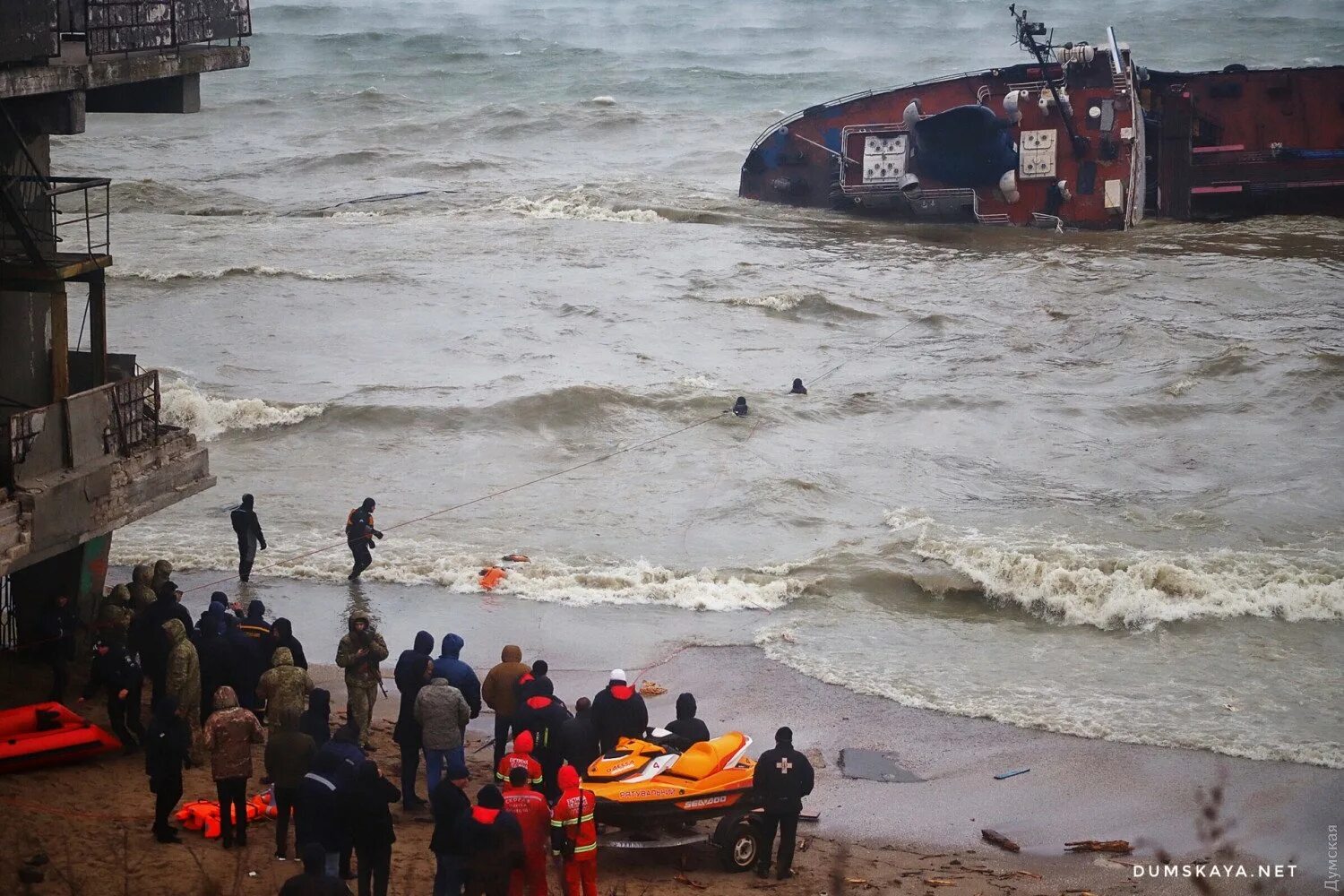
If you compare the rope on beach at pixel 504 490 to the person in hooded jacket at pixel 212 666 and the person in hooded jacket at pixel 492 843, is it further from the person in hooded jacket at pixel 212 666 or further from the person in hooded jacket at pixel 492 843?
the person in hooded jacket at pixel 492 843

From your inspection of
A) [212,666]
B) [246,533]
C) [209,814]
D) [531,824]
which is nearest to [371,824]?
[531,824]

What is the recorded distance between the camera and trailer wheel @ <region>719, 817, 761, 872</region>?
10.2 metres

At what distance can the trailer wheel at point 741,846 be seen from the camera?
10211 millimetres

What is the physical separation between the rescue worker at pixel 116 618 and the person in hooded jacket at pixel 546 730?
12.1 ft

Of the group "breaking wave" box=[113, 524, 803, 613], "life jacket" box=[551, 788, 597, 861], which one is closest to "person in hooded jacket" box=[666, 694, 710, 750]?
"life jacket" box=[551, 788, 597, 861]

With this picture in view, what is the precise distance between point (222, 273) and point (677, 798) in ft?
97.8

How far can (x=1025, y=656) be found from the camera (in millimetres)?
15906

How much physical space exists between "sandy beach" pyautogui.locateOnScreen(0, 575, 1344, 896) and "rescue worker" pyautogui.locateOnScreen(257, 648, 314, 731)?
2.92ft

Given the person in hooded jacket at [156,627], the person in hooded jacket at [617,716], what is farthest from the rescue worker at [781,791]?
the person in hooded jacket at [156,627]

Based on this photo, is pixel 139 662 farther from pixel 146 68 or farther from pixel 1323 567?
pixel 1323 567

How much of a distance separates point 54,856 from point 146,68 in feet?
23.9

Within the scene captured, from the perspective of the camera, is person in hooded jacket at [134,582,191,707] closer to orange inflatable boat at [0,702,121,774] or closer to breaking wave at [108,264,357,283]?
orange inflatable boat at [0,702,121,774]

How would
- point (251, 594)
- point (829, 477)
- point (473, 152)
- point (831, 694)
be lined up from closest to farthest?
1. point (831, 694)
2. point (251, 594)
3. point (829, 477)
4. point (473, 152)

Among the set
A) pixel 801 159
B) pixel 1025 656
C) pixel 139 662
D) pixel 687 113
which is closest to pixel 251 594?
pixel 139 662
